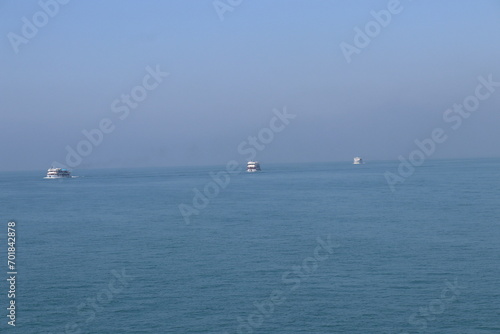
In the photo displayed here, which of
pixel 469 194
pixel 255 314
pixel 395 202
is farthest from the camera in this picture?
pixel 469 194

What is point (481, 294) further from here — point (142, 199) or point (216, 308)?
point (142, 199)

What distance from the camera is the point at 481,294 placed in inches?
1416

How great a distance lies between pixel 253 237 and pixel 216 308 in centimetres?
2355

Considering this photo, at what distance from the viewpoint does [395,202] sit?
9225cm

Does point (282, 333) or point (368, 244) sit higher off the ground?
point (368, 244)

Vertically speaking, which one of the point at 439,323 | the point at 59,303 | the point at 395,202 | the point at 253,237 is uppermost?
the point at 395,202

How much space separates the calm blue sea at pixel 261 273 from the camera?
32406 millimetres

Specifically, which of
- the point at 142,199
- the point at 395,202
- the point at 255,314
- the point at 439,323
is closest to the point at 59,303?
the point at 255,314

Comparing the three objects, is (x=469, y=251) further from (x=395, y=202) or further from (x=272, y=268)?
(x=395, y=202)

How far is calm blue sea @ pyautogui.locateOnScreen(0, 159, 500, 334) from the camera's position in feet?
106

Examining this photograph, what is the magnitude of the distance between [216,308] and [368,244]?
21774mm

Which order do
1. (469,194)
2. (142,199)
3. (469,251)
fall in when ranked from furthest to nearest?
(142,199) → (469,194) → (469,251)

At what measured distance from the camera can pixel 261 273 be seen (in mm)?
42344

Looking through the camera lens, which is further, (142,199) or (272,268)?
(142,199)
